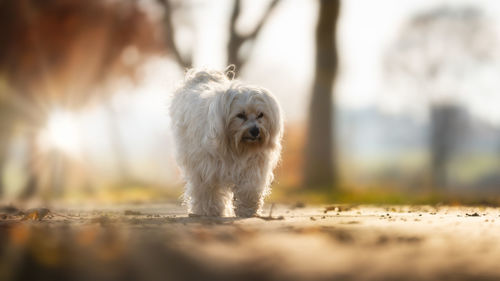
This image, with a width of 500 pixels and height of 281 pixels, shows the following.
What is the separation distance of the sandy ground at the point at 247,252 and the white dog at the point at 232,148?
195 centimetres

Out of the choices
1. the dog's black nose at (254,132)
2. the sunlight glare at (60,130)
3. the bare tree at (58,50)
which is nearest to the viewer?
the dog's black nose at (254,132)

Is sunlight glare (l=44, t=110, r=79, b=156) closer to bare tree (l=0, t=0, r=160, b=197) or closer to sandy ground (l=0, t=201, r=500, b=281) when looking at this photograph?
bare tree (l=0, t=0, r=160, b=197)

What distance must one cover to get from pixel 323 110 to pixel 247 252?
1357 centimetres

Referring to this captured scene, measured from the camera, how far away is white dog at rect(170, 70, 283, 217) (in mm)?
8031

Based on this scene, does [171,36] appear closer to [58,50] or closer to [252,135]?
[58,50]

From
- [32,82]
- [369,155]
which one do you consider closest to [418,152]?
[369,155]

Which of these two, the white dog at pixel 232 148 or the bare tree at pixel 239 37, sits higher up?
the bare tree at pixel 239 37

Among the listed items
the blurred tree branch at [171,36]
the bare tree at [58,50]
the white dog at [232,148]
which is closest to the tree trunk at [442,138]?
the bare tree at [58,50]

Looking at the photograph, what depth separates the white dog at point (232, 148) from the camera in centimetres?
803

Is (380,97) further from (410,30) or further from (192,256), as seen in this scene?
(192,256)

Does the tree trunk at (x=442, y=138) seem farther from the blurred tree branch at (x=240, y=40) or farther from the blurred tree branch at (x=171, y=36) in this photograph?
the blurred tree branch at (x=171, y=36)

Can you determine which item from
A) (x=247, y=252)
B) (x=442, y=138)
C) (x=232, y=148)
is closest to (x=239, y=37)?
(x=232, y=148)

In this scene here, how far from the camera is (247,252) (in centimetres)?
445

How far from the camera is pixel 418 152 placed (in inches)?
1629
